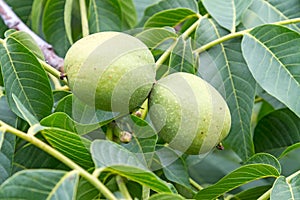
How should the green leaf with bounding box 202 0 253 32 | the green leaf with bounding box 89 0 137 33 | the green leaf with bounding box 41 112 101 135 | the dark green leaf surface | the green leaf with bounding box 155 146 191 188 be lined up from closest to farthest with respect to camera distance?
the dark green leaf surface, the green leaf with bounding box 41 112 101 135, the green leaf with bounding box 155 146 191 188, the green leaf with bounding box 202 0 253 32, the green leaf with bounding box 89 0 137 33

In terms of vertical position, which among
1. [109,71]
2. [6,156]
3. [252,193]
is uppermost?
[109,71]

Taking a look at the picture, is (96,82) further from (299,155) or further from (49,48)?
(299,155)

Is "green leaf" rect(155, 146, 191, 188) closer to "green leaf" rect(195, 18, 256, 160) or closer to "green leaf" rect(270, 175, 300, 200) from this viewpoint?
"green leaf" rect(195, 18, 256, 160)

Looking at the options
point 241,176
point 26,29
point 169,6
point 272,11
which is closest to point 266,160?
point 241,176

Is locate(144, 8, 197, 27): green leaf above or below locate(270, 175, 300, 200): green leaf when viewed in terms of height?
above

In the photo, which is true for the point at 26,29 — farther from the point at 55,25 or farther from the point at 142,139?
the point at 142,139

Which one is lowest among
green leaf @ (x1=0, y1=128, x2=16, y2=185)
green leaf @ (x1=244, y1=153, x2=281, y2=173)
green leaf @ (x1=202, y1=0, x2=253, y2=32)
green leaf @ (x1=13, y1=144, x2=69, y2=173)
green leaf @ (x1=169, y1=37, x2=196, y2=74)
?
green leaf @ (x1=244, y1=153, x2=281, y2=173)

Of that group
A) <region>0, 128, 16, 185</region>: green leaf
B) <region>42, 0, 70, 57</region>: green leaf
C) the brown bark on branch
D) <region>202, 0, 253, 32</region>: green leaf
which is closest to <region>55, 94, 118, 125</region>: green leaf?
<region>0, 128, 16, 185</region>: green leaf

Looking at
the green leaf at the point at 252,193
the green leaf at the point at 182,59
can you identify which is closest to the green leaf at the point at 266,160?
the green leaf at the point at 252,193
